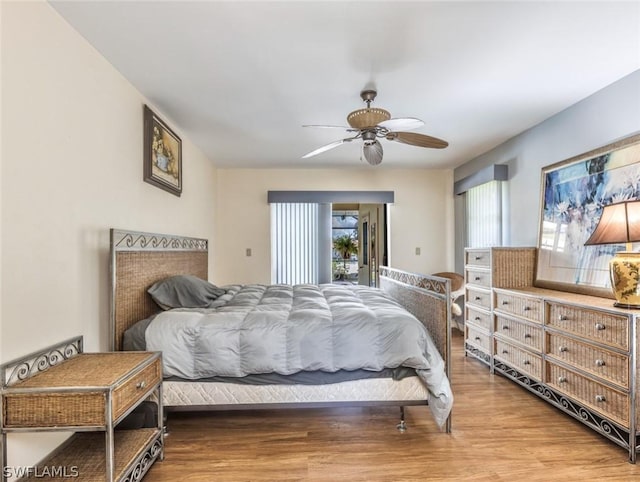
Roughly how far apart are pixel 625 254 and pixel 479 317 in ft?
5.16

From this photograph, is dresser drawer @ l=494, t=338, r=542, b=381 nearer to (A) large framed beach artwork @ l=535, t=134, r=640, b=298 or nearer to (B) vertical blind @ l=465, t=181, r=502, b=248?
(A) large framed beach artwork @ l=535, t=134, r=640, b=298

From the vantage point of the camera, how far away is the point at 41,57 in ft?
5.44

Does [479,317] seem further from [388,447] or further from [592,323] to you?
[388,447]

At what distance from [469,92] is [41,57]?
2713mm

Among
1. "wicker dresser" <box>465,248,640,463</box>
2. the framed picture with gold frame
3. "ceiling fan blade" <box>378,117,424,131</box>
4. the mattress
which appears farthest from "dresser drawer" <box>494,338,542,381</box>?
the framed picture with gold frame

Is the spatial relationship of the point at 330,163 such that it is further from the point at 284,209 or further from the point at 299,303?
the point at 299,303

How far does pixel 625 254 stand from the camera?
2072 millimetres

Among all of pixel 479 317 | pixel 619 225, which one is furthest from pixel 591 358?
pixel 479 317

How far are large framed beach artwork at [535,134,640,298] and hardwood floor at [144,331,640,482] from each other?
3.46ft

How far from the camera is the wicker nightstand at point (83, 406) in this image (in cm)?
134

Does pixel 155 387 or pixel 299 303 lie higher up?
pixel 299 303

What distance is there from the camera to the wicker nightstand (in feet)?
4.40

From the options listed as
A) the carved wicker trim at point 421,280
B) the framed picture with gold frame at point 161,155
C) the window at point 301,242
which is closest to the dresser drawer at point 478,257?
the carved wicker trim at point 421,280

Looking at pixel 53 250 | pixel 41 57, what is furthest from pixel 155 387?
pixel 41 57
